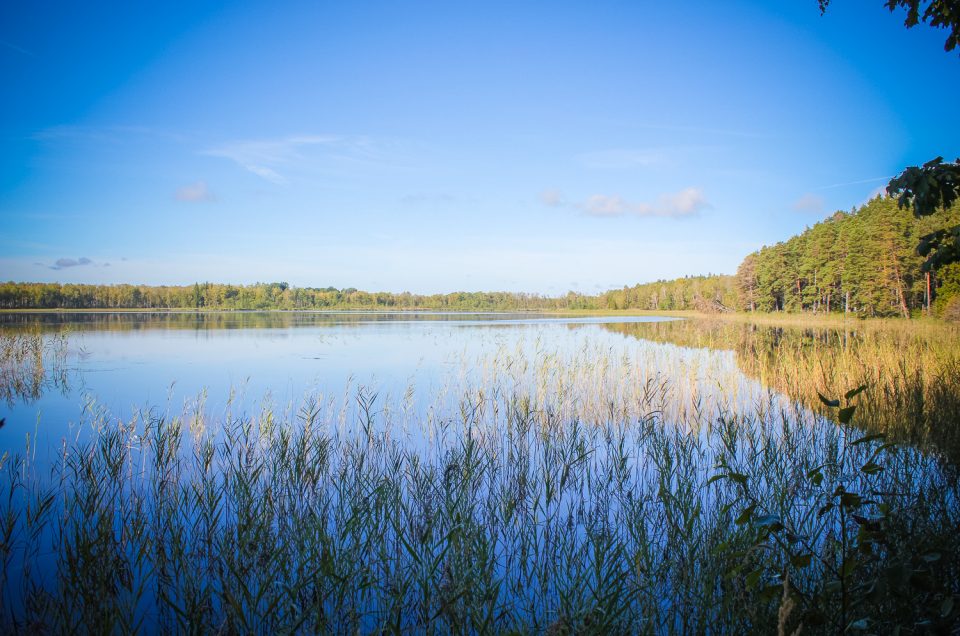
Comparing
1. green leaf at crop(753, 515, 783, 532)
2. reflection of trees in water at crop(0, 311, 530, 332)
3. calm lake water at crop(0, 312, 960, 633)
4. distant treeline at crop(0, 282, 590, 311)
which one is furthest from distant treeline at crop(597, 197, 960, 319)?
distant treeline at crop(0, 282, 590, 311)

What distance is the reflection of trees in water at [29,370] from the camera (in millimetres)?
13078

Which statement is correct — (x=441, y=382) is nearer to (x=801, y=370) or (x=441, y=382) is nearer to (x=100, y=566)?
(x=801, y=370)

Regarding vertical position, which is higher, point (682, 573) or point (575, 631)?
point (575, 631)

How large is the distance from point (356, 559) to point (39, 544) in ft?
11.5

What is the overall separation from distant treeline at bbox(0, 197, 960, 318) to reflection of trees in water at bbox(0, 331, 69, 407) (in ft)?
59.1

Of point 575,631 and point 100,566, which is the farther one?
point 100,566

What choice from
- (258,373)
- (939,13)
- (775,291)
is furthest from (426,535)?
(775,291)

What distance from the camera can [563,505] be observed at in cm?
603

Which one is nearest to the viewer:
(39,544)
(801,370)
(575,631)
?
(575,631)

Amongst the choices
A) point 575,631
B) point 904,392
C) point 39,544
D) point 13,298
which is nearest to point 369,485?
point 39,544

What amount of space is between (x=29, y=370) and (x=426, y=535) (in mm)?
18247

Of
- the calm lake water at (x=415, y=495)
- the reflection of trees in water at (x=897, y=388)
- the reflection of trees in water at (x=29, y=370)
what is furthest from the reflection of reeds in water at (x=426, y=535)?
the reflection of trees in water at (x=29, y=370)

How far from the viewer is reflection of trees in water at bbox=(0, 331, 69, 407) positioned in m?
13.1

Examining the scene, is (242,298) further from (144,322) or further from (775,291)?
(775,291)
